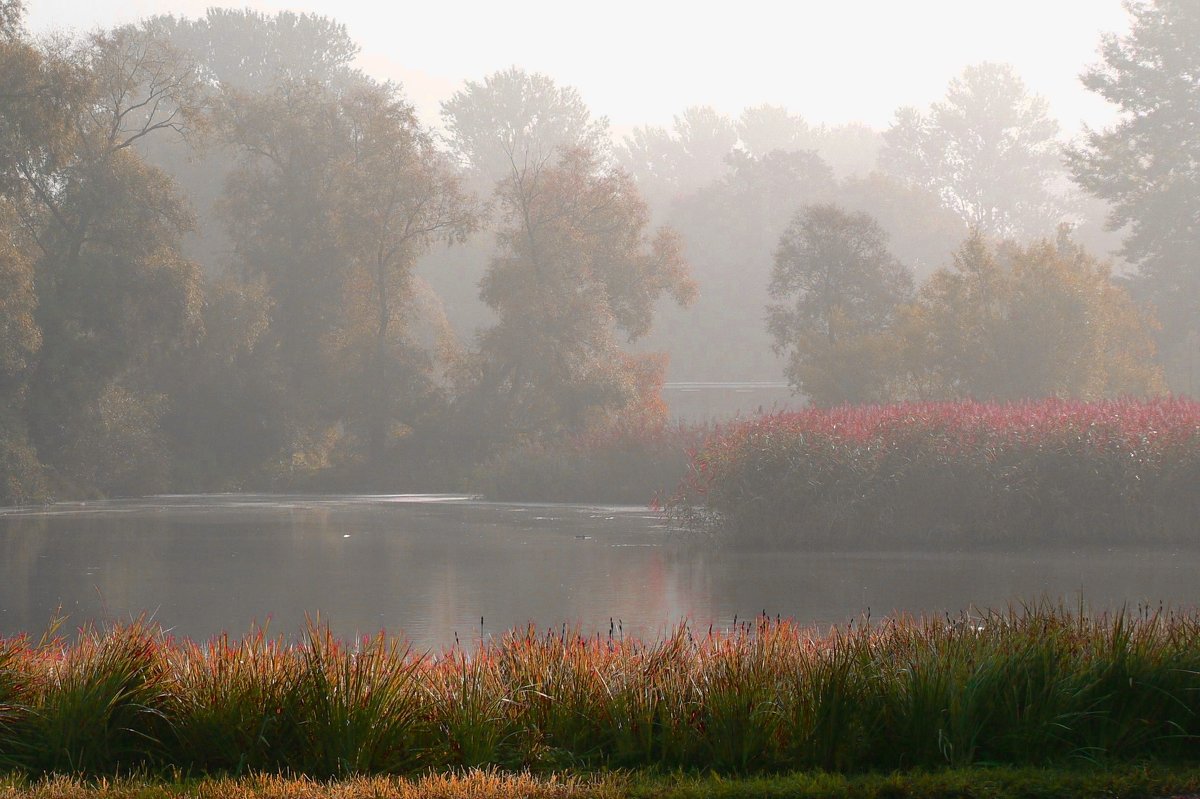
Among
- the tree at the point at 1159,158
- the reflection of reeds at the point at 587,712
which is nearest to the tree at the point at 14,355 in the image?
the reflection of reeds at the point at 587,712

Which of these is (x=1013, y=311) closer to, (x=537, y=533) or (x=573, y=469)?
(x=573, y=469)

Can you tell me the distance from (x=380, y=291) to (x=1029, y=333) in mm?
24771

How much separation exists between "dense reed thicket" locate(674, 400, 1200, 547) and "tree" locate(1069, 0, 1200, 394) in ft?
97.4

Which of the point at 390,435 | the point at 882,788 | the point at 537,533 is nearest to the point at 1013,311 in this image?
the point at 537,533

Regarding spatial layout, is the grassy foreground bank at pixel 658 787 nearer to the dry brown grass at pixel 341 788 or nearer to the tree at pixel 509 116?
the dry brown grass at pixel 341 788

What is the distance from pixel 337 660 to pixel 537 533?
18711mm

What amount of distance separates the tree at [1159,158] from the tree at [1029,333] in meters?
12.5

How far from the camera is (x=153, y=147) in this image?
63875mm

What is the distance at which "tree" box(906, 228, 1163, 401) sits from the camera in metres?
38.0

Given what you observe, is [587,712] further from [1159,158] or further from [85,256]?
[1159,158]

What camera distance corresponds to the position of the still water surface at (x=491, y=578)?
48.3ft

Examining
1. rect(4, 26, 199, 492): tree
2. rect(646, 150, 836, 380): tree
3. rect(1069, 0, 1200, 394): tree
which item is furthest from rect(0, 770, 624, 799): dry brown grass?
rect(646, 150, 836, 380): tree

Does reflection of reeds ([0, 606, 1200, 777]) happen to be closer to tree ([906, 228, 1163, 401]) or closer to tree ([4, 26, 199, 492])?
tree ([906, 228, 1163, 401])

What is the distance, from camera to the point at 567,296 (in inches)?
1950
